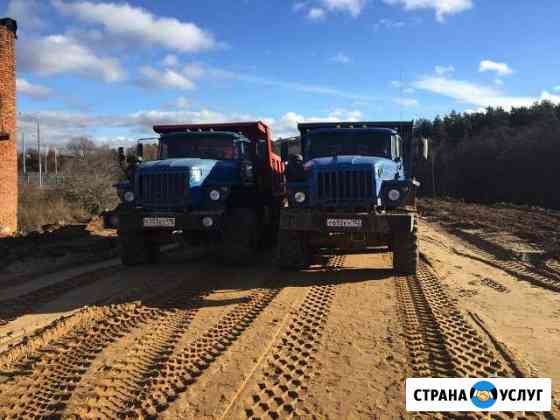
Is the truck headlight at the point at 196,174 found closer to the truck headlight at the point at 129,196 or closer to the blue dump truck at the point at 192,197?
the blue dump truck at the point at 192,197

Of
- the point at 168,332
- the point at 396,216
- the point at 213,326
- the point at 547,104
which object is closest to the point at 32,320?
the point at 168,332

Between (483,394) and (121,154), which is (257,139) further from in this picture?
(483,394)

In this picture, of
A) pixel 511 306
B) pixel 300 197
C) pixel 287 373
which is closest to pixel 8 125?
pixel 300 197

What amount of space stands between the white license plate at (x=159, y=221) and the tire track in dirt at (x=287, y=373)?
126 inches

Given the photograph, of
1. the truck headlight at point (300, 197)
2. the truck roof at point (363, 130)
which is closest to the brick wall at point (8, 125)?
the truck roof at point (363, 130)

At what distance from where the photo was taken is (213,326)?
541 centimetres

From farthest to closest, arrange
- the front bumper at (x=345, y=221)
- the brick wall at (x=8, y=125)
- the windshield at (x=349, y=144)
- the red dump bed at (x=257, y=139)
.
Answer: the brick wall at (x=8, y=125) < the red dump bed at (x=257, y=139) < the windshield at (x=349, y=144) < the front bumper at (x=345, y=221)

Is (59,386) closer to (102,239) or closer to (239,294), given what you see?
(239,294)

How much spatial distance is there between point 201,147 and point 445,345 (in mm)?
6493

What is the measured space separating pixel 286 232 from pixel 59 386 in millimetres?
4863

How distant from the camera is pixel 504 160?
146ft

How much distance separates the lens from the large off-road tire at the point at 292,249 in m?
8.26

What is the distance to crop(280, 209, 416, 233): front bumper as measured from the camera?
24.5ft

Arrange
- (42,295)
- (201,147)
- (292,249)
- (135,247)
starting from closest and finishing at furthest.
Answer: (42,295)
(292,249)
(135,247)
(201,147)
